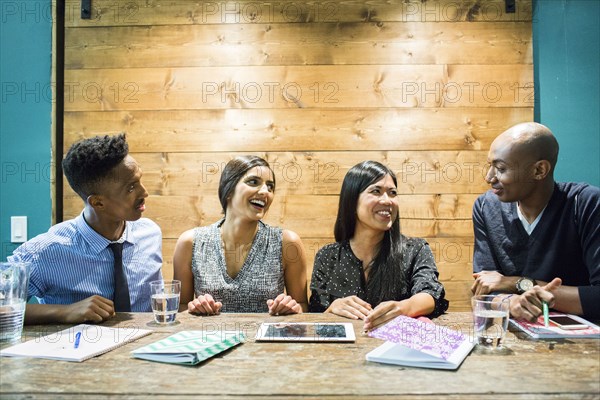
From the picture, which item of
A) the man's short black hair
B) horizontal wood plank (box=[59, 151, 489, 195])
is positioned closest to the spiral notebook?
the man's short black hair

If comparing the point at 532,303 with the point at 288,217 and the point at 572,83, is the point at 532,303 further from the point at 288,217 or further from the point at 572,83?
the point at 572,83

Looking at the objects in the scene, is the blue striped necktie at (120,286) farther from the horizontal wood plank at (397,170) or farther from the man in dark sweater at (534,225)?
the man in dark sweater at (534,225)

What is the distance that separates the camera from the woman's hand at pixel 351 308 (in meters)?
1.56

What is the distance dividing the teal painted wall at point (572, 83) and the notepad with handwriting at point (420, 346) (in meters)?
1.62

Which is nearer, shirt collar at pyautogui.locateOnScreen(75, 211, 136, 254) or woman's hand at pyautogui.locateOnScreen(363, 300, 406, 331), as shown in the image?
woman's hand at pyautogui.locateOnScreen(363, 300, 406, 331)

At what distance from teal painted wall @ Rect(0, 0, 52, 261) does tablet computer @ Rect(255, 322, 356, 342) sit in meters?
1.73

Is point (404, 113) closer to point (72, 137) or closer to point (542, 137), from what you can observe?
point (542, 137)

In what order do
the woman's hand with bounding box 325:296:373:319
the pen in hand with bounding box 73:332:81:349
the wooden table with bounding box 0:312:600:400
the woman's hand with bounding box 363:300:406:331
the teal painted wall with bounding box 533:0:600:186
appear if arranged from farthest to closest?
1. the teal painted wall with bounding box 533:0:600:186
2. the woman's hand with bounding box 325:296:373:319
3. the woman's hand with bounding box 363:300:406:331
4. the pen in hand with bounding box 73:332:81:349
5. the wooden table with bounding box 0:312:600:400

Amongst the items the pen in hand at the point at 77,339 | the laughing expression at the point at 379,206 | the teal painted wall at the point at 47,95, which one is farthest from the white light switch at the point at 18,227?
the laughing expression at the point at 379,206

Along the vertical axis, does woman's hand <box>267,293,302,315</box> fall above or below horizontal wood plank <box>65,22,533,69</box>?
below

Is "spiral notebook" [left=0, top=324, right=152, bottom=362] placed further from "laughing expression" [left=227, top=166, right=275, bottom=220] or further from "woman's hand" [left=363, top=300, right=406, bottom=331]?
"laughing expression" [left=227, top=166, right=275, bottom=220]

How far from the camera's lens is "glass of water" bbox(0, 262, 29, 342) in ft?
4.25

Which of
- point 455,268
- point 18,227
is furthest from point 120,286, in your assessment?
point 455,268

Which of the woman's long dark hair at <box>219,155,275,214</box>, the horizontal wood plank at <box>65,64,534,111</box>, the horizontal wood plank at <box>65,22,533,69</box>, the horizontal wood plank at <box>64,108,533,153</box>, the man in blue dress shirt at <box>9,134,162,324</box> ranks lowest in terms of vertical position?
the man in blue dress shirt at <box>9,134,162,324</box>
